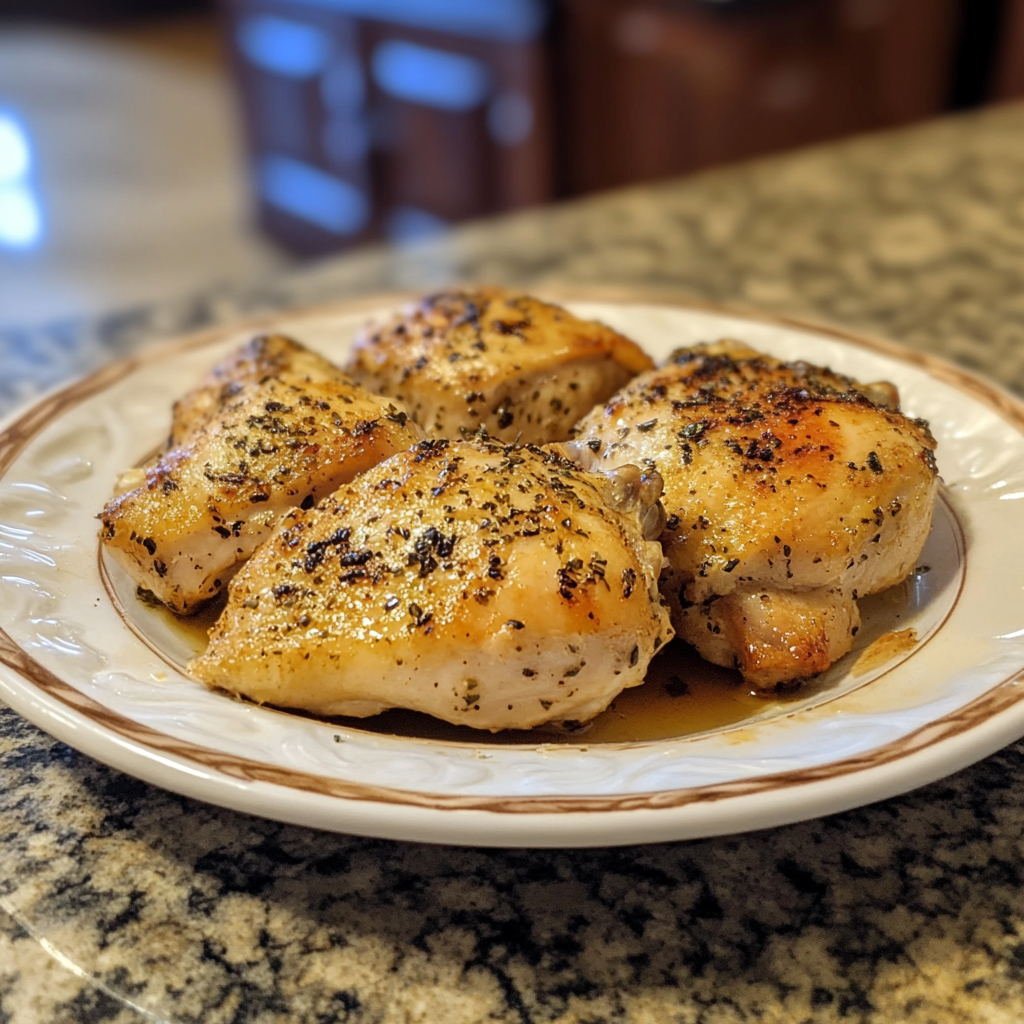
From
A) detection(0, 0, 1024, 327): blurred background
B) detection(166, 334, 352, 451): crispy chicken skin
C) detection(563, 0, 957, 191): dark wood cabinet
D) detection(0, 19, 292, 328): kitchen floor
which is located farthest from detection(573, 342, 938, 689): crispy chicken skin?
detection(0, 19, 292, 328): kitchen floor

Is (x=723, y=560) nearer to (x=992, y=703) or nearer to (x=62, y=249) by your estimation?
(x=992, y=703)

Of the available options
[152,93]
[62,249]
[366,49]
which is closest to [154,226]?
[62,249]

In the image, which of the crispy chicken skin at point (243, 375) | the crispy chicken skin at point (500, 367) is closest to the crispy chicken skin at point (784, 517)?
the crispy chicken skin at point (500, 367)

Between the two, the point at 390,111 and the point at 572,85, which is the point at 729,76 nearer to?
the point at 572,85

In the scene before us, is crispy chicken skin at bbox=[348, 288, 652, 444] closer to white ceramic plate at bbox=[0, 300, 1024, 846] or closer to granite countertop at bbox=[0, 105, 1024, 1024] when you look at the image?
white ceramic plate at bbox=[0, 300, 1024, 846]

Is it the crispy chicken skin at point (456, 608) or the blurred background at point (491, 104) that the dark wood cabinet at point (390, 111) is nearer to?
the blurred background at point (491, 104)

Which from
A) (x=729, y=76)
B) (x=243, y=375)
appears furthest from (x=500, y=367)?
(x=729, y=76)
